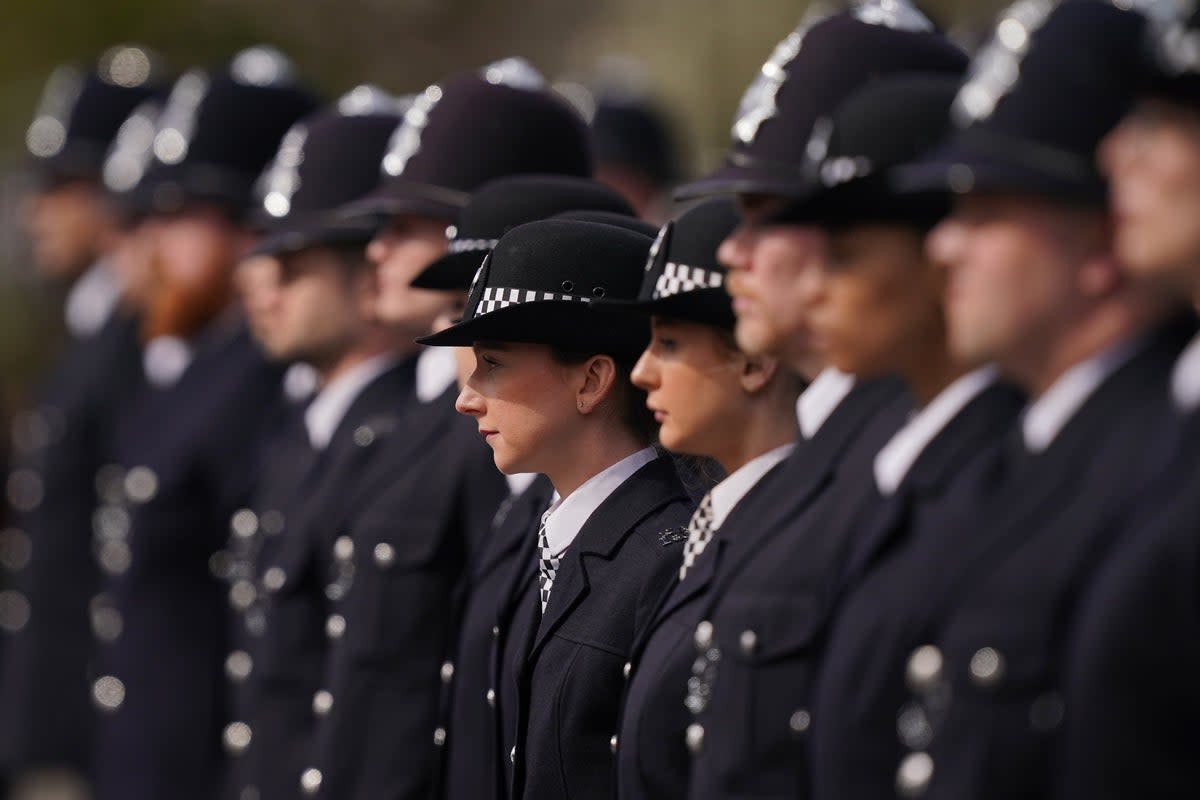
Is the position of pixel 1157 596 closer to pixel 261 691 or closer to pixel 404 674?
pixel 404 674

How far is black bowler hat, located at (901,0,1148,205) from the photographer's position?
10.3 feet

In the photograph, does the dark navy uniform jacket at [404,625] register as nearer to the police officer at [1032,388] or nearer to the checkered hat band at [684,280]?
the checkered hat band at [684,280]

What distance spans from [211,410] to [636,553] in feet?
13.0

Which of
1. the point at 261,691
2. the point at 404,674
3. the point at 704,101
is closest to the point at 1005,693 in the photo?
the point at 404,674

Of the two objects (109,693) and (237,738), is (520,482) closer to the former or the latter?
(237,738)

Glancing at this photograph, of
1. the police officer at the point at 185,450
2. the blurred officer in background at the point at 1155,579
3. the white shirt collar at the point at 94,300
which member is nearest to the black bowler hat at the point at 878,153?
the blurred officer in background at the point at 1155,579

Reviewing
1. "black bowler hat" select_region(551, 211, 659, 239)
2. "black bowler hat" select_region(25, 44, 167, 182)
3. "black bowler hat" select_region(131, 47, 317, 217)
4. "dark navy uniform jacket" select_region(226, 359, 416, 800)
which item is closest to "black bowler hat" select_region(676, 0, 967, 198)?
"black bowler hat" select_region(551, 211, 659, 239)

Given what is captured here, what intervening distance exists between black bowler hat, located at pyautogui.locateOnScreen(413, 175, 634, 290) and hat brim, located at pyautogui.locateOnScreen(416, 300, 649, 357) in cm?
62

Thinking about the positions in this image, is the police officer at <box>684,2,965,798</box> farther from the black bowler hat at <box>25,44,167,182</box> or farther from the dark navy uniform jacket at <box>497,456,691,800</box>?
the black bowler hat at <box>25,44,167,182</box>

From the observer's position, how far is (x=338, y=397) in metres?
6.59

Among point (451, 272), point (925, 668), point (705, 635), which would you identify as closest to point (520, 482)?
point (451, 272)

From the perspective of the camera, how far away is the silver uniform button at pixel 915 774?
3.15m

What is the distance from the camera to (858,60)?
4.14 meters

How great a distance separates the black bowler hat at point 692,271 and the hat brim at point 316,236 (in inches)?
87.7
